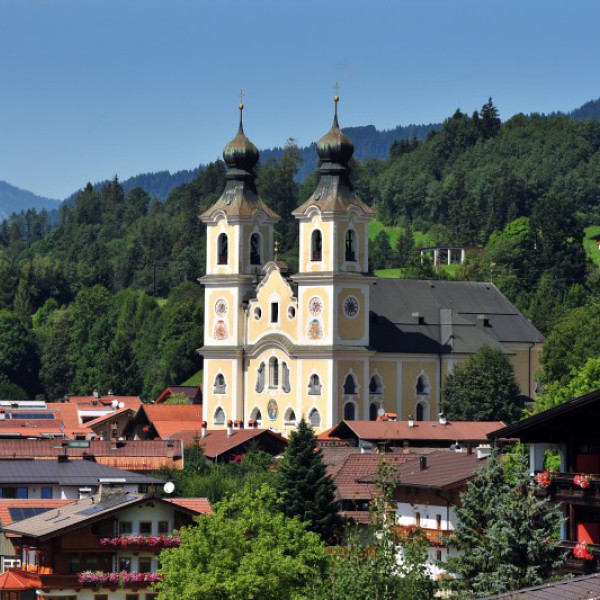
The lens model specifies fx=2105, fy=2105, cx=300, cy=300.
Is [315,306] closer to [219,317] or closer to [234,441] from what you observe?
[219,317]

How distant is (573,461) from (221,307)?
68.7 metres

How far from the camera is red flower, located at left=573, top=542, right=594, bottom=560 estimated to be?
36844mm

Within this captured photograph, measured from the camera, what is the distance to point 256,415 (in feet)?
341

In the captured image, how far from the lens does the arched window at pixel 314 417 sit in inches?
3971

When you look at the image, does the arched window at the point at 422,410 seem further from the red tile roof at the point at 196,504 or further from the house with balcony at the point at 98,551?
the house with balcony at the point at 98,551

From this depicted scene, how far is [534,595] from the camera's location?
27.2m

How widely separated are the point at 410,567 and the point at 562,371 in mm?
61838

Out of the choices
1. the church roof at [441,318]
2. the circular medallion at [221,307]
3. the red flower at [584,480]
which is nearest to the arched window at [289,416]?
the church roof at [441,318]

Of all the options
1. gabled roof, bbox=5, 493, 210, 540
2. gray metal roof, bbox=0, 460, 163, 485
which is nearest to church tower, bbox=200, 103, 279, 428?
gray metal roof, bbox=0, 460, 163, 485

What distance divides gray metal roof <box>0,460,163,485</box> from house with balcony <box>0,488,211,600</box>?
8937mm

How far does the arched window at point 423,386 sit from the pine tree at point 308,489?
41393 millimetres

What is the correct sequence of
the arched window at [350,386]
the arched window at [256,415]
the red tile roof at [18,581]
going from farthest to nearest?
1. the arched window at [256,415]
2. the arched window at [350,386]
3. the red tile roof at [18,581]

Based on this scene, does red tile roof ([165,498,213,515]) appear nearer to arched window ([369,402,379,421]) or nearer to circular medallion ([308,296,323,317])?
circular medallion ([308,296,323,317])

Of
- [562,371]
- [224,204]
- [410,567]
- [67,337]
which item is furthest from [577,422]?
[67,337]
